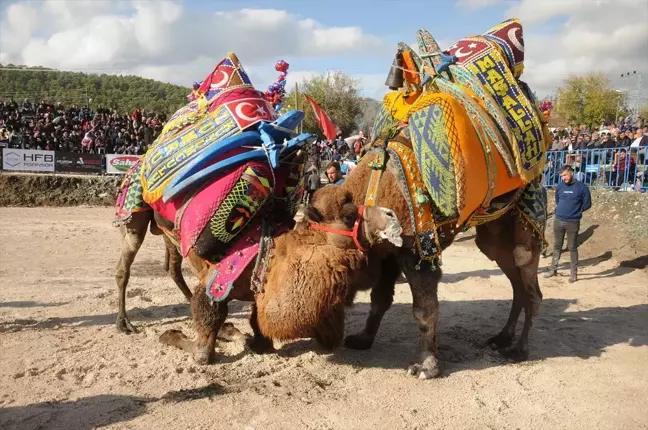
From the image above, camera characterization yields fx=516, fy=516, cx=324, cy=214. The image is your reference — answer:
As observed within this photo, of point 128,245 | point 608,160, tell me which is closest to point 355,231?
point 128,245

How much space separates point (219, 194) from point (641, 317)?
213 inches

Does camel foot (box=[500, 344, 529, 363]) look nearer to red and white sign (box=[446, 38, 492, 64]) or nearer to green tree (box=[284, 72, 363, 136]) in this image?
red and white sign (box=[446, 38, 492, 64])

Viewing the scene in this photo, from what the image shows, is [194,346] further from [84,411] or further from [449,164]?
[449,164]

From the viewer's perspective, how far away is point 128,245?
17.6 ft

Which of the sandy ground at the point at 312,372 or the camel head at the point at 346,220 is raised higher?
the camel head at the point at 346,220

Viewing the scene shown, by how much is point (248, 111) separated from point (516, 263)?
9.54ft

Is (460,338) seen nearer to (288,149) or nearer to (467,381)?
(467,381)

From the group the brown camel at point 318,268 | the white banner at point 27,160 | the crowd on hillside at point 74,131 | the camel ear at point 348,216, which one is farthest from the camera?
the crowd on hillside at point 74,131

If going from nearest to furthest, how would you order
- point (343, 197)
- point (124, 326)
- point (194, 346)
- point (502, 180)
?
point (343, 197) < point (502, 180) < point (194, 346) < point (124, 326)

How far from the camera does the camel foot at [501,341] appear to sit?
5188mm

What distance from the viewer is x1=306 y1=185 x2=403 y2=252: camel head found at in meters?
3.62

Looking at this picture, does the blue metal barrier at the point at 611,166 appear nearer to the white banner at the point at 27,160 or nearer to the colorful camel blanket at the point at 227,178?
the colorful camel blanket at the point at 227,178

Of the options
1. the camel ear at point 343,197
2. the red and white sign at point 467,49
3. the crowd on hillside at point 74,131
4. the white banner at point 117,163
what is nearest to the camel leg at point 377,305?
the camel ear at point 343,197

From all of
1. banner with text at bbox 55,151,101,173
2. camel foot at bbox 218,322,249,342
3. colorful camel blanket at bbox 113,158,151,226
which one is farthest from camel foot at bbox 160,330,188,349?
banner with text at bbox 55,151,101,173
